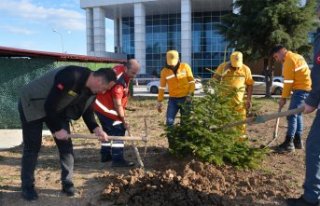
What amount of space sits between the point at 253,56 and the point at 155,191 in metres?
17.5

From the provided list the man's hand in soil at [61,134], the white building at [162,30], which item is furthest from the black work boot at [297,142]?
the white building at [162,30]

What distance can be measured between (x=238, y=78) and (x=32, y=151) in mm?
3528

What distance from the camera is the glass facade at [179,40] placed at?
50.2 meters

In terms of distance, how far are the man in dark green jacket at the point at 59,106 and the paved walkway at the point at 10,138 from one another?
316 centimetres

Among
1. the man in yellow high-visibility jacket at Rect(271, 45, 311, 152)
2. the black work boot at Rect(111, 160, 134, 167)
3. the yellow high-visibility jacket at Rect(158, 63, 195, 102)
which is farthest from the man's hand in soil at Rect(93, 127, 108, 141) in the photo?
the man in yellow high-visibility jacket at Rect(271, 45, 311, 152)

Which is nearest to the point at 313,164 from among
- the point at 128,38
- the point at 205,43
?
the point at 205,43

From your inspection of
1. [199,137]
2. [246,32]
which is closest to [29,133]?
[199,137]

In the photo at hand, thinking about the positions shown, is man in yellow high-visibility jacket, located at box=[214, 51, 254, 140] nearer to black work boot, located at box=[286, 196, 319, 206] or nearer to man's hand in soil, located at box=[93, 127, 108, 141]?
black work boot, located at box=[286, 196, 319, 206]

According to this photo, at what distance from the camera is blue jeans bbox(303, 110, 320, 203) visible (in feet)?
13.3

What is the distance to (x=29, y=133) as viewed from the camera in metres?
4.52

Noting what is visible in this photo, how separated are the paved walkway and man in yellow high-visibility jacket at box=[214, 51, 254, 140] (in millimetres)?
4413

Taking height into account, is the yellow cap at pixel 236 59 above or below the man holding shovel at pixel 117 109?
above

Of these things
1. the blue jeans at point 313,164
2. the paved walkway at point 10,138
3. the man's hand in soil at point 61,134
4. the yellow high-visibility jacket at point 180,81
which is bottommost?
the paved walkway at point 10,138

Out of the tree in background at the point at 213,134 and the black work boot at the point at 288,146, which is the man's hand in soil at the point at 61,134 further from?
the black work boot at the point at 288,146
